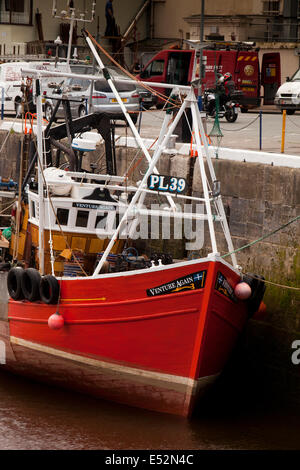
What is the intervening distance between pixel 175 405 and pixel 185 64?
65.6 feet

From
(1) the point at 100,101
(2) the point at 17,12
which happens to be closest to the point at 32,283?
(1) the point at 100,101

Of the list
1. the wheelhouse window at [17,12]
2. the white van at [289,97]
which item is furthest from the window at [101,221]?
the wheelhouse window at [17,12]

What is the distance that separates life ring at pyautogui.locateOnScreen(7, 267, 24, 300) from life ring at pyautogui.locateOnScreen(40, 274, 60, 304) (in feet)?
1.71

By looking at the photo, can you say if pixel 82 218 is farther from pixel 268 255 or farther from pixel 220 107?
pixel 220 107

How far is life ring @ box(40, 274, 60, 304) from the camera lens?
13.0m

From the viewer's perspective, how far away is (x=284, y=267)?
1316 cm

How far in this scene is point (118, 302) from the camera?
12.4 metres

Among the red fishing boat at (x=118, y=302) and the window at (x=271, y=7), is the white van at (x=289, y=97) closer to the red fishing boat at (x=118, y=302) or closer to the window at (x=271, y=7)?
the red fishing boat at (x=118, y=302)

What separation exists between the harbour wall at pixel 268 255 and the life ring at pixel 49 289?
2564mm

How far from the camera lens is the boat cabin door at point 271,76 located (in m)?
32.1

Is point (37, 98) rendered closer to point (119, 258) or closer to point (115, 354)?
point (119, 258)

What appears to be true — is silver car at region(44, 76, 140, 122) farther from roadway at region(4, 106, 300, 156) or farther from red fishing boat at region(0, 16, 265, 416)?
red fishing boat at region(0, 16, 265, 416)

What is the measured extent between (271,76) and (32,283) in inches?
816

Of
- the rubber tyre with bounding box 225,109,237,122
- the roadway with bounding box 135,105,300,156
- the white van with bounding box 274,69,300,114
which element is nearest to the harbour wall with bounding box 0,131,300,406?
the roadway with bounding box 135,105,300,156
